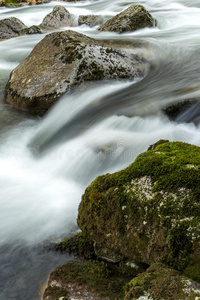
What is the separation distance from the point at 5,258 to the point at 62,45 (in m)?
6.20

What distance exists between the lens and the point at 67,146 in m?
6.38

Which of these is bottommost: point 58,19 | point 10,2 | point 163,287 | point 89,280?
point 89,280

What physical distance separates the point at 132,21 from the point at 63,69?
25.6 feet

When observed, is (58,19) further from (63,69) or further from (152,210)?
(152,210)

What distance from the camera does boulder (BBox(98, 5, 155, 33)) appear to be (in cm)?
1414

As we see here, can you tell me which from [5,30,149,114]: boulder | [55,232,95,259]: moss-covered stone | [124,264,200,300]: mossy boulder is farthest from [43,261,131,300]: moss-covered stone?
[5,30,149,114]: boulder

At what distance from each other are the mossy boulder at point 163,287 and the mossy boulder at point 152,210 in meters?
0.24

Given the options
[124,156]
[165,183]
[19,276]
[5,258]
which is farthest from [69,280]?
[124,156]

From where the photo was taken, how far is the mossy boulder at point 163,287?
232 cm

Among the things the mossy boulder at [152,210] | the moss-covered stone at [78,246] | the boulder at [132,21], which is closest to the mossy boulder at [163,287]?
the mossy boulder at [152,210]

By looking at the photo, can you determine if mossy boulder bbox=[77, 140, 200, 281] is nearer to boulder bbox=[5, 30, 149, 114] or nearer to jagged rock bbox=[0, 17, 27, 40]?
boulder bbox=[5, 30, 149, 114]

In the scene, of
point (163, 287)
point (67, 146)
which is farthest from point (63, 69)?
point (163, 287)

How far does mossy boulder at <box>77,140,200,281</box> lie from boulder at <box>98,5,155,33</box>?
11960 mm

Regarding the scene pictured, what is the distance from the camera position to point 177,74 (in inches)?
321
